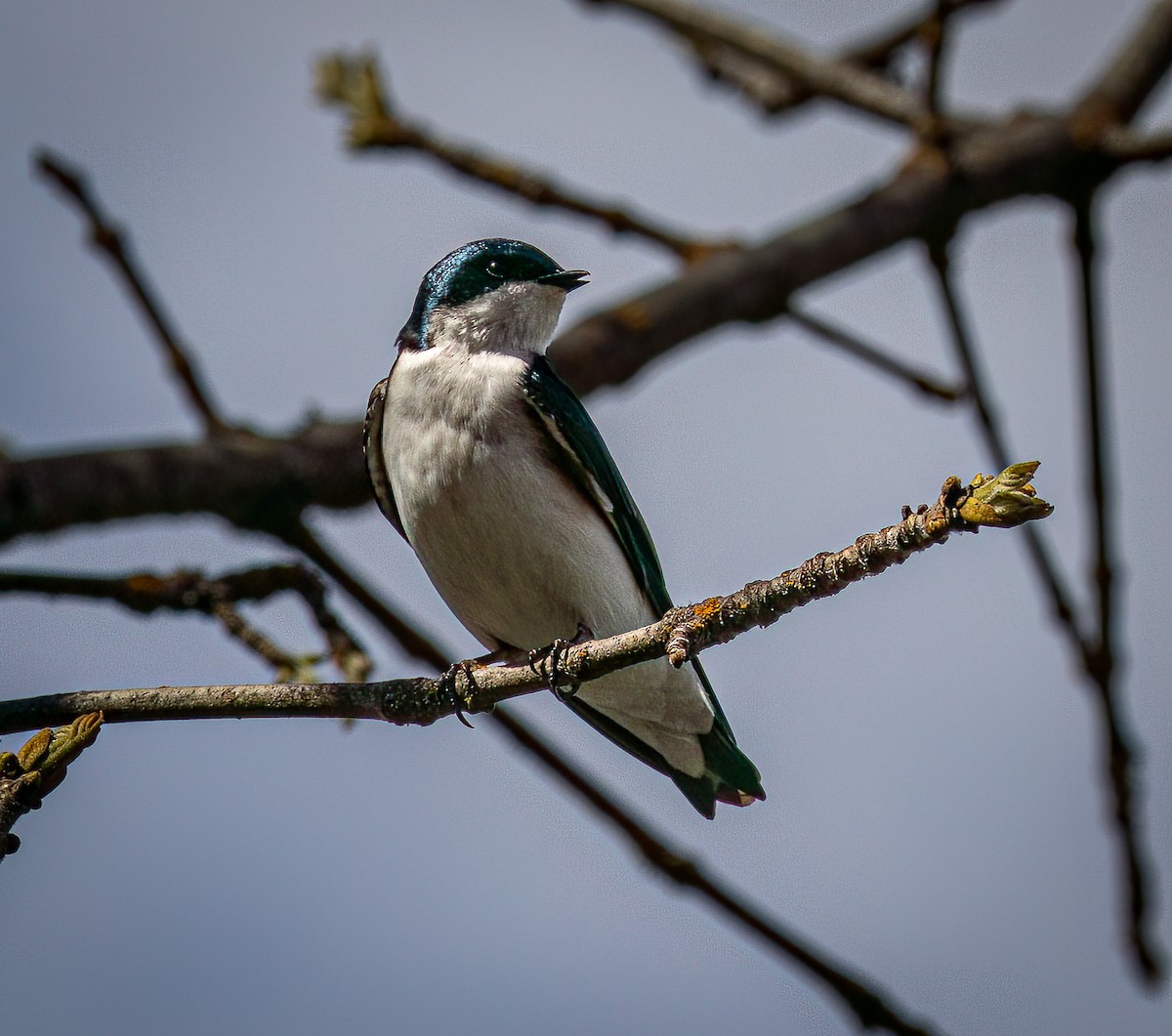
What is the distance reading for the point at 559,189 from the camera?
6141 mm

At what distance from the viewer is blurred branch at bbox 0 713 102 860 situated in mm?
3092

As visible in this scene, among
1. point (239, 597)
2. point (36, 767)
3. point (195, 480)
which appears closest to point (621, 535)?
point (239, 597)

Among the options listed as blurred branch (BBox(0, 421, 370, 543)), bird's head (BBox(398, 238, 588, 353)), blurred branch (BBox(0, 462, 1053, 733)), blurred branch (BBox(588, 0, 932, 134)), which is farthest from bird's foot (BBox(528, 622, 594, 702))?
blurred branch (BBox(588, 0, 932, 134))

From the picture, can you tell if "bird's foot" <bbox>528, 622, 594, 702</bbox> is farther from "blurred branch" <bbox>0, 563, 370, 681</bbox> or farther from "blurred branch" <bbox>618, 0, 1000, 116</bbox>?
"blurred branch" <bbox>618, 0, 1000, 116</bbox>

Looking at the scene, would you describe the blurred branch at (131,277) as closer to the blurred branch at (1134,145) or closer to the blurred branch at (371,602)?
the blurred branch at (371,602)

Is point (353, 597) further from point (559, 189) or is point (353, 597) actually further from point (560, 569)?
point (559, 189)

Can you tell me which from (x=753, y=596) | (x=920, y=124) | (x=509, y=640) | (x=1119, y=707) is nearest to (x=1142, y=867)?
(x=1119, y=707)

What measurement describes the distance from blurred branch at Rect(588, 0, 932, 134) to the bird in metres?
1.55

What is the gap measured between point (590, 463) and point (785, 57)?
2.60 metres

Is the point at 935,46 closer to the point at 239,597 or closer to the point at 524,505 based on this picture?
the point at 524,505

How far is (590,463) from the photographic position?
5133mm

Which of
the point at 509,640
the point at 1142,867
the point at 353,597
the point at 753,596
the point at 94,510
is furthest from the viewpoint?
the point at 1142,867

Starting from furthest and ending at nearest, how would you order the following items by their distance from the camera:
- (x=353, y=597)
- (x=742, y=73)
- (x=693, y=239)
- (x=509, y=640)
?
1. (x=742, y=73)
2. (x=693, y=239)
3. (x=509, y=640)
4. (x=353, y=597)

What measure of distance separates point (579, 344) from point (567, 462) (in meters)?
0.95
